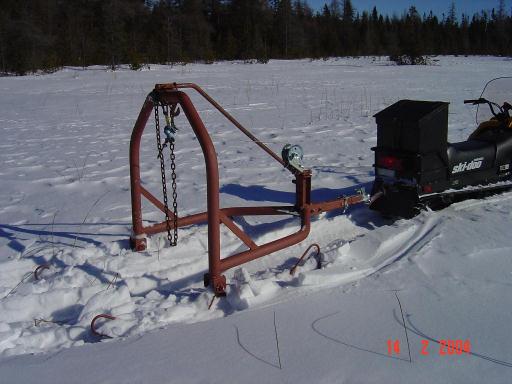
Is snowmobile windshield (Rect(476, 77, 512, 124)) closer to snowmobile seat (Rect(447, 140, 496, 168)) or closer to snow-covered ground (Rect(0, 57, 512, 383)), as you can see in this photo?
snowmobile seat (Rect(447, 140, 496, 168))

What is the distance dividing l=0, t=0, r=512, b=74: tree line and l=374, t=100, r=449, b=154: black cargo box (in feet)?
74.0

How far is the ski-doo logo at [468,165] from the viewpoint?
4.48 meters

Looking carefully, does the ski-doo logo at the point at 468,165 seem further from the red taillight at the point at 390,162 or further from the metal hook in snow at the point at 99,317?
the metal hook in snow at the point at 99,317

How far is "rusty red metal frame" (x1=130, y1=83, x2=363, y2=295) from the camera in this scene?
3.00m

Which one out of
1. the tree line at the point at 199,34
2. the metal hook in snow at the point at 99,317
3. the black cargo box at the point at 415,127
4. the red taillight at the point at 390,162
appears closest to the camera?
the metal hook in snow at the point at 99,317

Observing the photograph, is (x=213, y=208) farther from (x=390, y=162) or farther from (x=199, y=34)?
(x=199, y=34)

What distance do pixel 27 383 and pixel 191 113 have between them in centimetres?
170

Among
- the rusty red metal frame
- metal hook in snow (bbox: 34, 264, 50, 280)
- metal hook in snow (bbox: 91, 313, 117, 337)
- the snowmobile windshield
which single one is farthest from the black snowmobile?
metal hook in snow (bbox: 34, 264, 50, 280)

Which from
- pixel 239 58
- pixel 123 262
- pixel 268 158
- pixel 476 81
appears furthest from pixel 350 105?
pixel 239 58

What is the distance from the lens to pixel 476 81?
1638 cm

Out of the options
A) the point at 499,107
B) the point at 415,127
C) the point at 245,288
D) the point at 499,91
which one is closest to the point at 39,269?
the point at 245,288

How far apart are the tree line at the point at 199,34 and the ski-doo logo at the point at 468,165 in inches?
886
